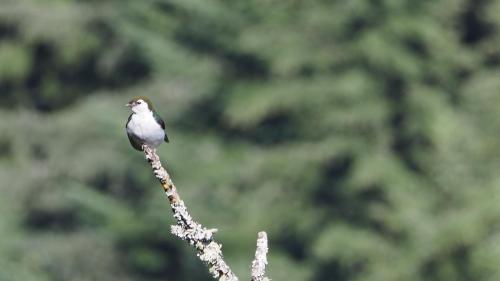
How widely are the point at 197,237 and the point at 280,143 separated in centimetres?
2267

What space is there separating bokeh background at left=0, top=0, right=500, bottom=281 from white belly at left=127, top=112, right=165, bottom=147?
16.3 metres

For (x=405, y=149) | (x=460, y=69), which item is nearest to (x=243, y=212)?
(x=405, y=149)

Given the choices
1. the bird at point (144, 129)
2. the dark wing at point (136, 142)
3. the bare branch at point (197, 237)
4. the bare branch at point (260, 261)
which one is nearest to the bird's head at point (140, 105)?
the bird at point (144, 129)

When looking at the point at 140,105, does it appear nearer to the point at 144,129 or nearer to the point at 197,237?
the point at 144,129

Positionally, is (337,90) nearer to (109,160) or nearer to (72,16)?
(109,160)

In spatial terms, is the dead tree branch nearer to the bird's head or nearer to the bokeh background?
the bird's head

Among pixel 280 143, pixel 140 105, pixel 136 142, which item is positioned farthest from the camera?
pixel 280 143

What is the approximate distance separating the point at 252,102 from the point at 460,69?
3606mm

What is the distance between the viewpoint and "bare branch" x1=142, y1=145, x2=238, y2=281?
4.48 metres

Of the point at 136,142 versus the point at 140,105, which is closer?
the point at 136,142

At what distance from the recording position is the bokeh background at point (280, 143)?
24.6m

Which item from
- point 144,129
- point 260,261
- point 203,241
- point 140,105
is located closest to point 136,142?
point 144,129

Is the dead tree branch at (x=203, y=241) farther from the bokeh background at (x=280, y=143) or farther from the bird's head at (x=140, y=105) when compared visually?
the bokeh background at (x=280, y=143)

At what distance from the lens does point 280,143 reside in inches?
1071
